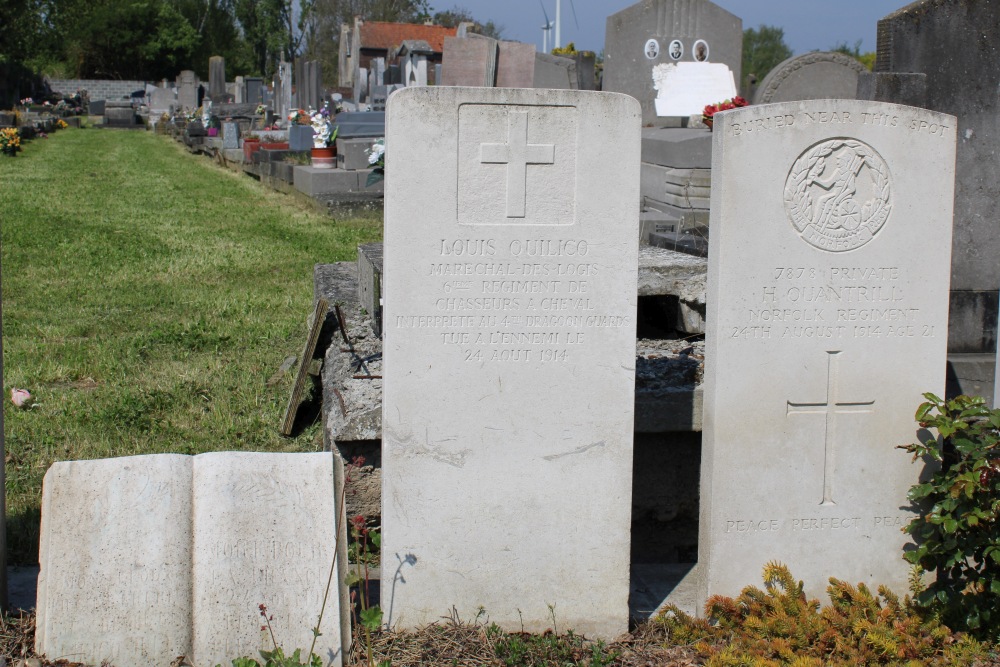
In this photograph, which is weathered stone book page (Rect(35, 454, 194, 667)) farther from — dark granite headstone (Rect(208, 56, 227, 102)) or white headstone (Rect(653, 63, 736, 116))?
dark granite headstone (Rect(208, 56, 227, 102))

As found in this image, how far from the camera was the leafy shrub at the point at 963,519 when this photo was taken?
299cm

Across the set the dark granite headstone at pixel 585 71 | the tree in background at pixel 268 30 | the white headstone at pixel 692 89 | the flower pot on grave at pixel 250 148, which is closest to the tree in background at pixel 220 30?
the tree in background at pixel 268 30

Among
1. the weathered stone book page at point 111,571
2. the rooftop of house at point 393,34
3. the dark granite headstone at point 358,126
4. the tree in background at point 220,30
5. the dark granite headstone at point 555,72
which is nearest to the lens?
the weathered stone book page at point 111,571

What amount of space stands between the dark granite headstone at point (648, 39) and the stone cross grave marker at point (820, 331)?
1083 centimetres

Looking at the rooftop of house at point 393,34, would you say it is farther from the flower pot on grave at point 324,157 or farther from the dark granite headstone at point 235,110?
the flower pot on grave at point 324,157

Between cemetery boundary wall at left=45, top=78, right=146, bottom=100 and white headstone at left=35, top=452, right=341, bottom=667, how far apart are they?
60521mm

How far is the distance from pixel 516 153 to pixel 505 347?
1.88 feet

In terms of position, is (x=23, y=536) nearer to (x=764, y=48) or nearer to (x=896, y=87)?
(x=896, y=87)

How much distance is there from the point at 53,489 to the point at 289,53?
233 ft

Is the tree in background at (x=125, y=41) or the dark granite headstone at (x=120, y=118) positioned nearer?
the dark granite headstone at (x=120, y=118)

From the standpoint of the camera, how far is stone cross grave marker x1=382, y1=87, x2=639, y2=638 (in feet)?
9.87

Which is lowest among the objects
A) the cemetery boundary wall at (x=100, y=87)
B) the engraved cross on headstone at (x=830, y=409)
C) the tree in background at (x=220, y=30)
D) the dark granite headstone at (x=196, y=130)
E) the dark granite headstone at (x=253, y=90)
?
the engraved cross on headstone at (x=830, y=409)

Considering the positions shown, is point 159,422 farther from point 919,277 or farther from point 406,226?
point 919,277

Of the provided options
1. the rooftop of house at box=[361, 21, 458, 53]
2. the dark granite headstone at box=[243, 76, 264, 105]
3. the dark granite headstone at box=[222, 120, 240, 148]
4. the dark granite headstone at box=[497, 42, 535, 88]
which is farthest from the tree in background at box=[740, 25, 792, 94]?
the dark granite headstone at box=[497, 42, 535, 88]
